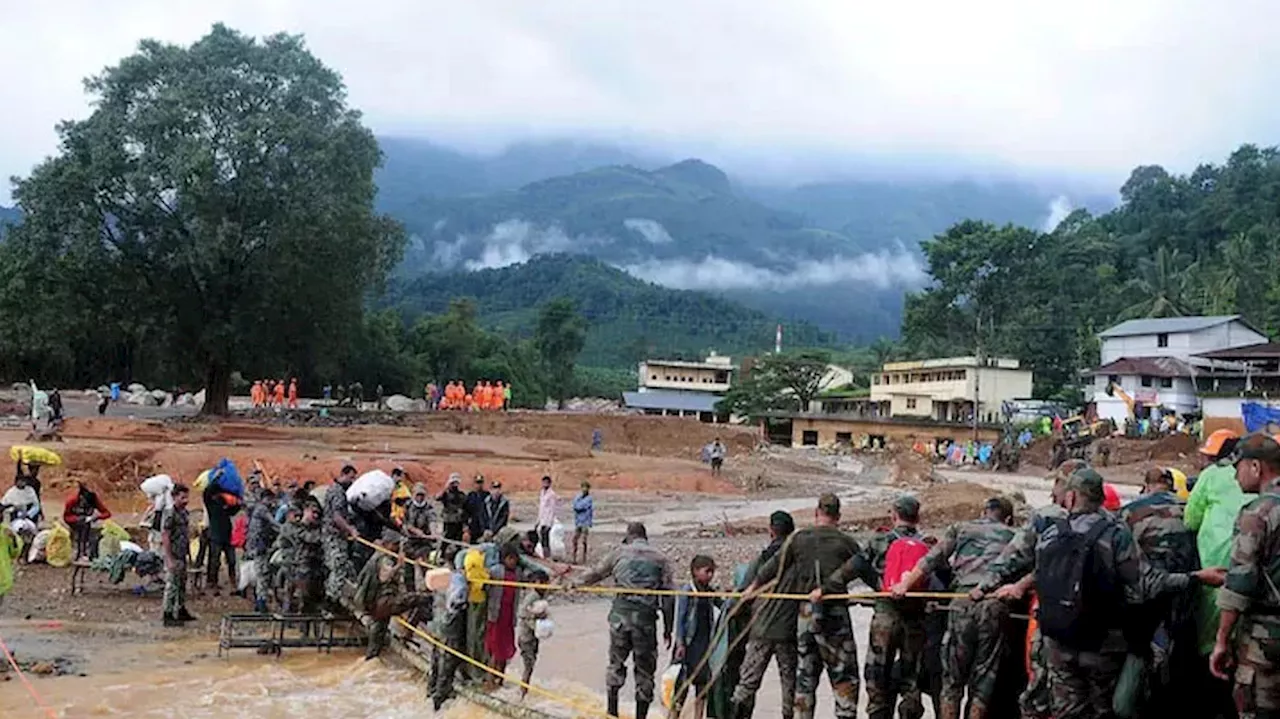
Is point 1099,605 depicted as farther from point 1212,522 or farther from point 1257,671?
point 1212,522

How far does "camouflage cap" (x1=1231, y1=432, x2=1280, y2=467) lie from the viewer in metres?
5.88

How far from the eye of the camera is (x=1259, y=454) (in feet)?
19.4

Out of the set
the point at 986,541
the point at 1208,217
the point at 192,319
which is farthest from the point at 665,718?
the point at 1208,217

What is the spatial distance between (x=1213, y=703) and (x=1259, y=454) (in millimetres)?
1703

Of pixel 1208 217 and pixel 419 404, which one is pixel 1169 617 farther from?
pixel 1208 217

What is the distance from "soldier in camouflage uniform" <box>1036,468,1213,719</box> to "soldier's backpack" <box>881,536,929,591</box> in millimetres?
1494

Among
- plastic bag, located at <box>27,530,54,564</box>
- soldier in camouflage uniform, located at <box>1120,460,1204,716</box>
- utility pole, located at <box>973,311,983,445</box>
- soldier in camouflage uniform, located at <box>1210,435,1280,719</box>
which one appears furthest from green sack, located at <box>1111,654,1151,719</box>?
utility pole, located at <box>973,311,983,445</box>

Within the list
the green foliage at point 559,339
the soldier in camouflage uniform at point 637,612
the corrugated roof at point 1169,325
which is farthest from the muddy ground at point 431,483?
the green foliage at point 559,339

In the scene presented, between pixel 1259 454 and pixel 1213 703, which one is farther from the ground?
pixel 1259 454

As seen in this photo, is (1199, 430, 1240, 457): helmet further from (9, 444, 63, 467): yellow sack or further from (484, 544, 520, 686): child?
(9, 444, 63, 467): yellow sack

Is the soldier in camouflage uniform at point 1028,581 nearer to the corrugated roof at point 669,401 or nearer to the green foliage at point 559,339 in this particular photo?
the corrugated roof at point 669,401

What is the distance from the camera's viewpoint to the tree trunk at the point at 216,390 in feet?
150

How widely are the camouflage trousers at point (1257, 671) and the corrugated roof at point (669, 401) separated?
3435 inches

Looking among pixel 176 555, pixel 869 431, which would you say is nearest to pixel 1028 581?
pixel 176 555
